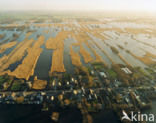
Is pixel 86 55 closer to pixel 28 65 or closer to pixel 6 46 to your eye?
pixel 28 65

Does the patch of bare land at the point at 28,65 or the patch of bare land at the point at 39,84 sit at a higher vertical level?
the patch of bare land at the point at 28,65

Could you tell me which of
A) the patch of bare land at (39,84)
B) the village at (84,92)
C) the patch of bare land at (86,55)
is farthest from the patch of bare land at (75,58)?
the patch of bare land at (39,84)

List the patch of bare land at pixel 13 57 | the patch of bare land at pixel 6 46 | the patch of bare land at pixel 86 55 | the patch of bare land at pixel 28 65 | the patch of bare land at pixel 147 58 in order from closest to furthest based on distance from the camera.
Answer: the patch of bare land at pixel 28 65, the patch of bare land at pixel 13 57, the patch of bare land at pixel 147 58, the patch of bare land at pixel 86 55, the patch of bare land at pixel 6 46

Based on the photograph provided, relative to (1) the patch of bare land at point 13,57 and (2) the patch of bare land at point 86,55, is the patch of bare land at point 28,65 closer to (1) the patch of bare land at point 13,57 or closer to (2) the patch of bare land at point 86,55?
(1) the patch of bare land at point 13,57

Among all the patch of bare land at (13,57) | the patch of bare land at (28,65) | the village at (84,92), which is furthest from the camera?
the patch of bare land at (13,57)

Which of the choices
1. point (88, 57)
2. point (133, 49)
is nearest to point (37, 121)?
point (88, 57)

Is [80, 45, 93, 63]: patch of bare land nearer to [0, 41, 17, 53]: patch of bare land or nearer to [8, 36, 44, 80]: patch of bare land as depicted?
[8, 36, 44, 80]: patch of bare land

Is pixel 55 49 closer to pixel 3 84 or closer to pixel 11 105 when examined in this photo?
pixel 3 84

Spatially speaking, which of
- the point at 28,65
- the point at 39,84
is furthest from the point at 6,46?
the point at 39,84

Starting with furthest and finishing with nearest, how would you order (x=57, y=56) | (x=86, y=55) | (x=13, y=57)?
(x=86, y=55)
(x=57, y=56)
(x=13, y=57)
